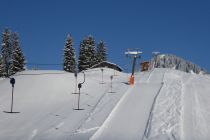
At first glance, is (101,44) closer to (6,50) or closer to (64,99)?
(6,50)

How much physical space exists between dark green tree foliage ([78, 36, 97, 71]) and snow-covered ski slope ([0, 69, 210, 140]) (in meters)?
45.8

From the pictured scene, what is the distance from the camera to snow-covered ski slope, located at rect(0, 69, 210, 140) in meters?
20.7

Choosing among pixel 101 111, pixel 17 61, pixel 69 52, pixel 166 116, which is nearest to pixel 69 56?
pixel 69 52

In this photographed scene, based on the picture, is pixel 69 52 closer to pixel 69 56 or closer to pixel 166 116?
pixel 69 56

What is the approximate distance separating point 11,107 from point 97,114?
5.13 meters

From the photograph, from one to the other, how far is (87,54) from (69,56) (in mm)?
4902

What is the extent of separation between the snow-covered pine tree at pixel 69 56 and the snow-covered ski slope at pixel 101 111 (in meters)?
42.0

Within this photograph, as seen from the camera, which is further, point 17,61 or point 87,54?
point 87,54

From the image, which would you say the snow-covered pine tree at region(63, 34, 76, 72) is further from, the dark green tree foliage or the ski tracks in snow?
the ski tracks in snow

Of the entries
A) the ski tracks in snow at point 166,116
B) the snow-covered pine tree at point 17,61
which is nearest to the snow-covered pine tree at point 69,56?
the snow-covered pine tree at point 17,61

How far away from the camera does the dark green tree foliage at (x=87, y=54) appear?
8269 cm

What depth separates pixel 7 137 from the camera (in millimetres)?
20453

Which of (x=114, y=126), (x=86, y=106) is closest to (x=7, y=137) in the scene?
(x=114, y=126)

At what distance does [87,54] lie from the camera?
3305 inches
